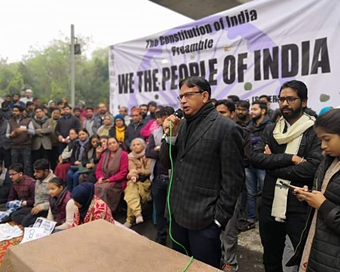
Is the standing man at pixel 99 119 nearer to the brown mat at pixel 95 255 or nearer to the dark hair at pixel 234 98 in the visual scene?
the dark hair at pixel 234 98

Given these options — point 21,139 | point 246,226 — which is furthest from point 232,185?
point 21,139

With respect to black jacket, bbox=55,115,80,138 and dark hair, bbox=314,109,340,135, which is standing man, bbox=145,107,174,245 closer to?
dark hair, bbox=314,109,340,135

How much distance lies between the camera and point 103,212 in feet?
9.53

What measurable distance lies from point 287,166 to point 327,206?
1.96 feet

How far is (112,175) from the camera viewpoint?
160 inches

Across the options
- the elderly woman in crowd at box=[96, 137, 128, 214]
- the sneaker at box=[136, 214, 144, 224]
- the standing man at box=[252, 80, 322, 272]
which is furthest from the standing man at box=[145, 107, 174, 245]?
the standing man at box=[252, 80, 322, 272]

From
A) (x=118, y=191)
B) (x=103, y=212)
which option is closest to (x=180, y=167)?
(x=103, y=212)

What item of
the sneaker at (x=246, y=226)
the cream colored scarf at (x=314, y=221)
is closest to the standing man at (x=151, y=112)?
the sneaker at (x=246, y=226)

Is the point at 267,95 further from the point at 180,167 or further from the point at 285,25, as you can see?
the point at 180,167

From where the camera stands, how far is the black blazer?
171 cm

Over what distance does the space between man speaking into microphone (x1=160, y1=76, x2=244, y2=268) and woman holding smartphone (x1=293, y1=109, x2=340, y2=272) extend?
1.39 feet

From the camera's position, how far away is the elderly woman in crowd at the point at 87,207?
2914mm

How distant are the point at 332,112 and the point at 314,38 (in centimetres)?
276

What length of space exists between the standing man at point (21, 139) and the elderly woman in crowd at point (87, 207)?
124 inches
